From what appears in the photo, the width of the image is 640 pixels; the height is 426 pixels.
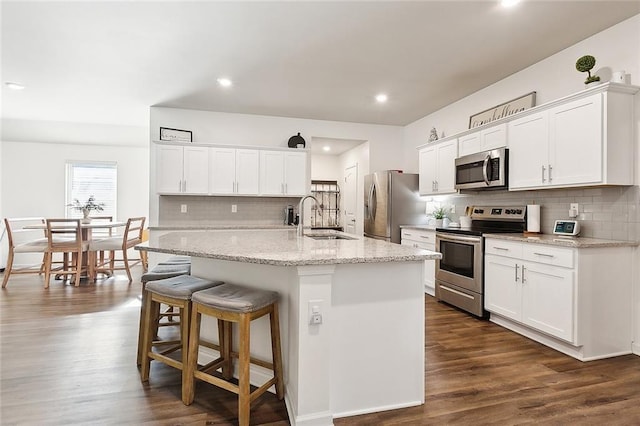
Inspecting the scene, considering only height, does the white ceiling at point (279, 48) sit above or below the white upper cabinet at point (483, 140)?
above

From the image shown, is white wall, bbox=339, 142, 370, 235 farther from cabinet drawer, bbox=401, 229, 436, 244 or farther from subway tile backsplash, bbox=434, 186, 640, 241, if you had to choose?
subway tile backsplash, bbox=434, 186, 640, 241

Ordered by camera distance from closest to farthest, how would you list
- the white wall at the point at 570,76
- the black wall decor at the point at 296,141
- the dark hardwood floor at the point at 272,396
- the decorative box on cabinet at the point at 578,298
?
the dark hardwood floor at the point at 272,396
the decorative box on cabinet at the point at 578,298
the white wall at the point at 570,76
the black wall decor at the point at 296,141

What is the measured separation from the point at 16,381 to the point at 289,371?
1.80 meters

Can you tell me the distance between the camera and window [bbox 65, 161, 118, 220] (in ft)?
21.1

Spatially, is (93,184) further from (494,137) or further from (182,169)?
(494,137)

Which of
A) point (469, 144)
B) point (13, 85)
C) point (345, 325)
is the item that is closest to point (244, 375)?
point (345, 325)

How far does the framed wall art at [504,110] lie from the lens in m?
3.44

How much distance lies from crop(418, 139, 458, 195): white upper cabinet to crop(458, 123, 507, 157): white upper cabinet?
0.47 feet

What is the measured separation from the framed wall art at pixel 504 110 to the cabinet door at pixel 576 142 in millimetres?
614

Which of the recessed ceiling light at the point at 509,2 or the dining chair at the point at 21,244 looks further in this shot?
Answer: the dining chair at the point at 21,244

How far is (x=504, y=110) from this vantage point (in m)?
3.75

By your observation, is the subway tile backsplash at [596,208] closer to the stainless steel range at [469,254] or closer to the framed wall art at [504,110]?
the stainless steel range at [469,254]

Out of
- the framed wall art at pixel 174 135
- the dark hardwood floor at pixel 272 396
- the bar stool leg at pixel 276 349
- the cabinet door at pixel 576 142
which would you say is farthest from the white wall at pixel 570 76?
the framed wall art at pixel 174 135

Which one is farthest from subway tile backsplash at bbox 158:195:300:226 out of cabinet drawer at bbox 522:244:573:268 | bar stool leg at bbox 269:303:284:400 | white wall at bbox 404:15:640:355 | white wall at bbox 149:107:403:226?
bar stool leg at bbox 269:303:284:400
